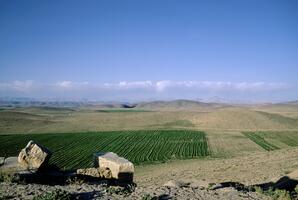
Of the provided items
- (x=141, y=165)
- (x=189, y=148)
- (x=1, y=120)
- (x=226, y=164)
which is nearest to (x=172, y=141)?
(x=189, y=148)

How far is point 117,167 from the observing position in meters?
14.4

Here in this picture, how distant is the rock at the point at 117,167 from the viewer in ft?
47.3

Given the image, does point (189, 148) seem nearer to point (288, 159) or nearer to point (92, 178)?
point (288, 159)

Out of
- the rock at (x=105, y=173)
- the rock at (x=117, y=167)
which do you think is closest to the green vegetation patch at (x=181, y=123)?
the rock at (x=117, y=167)

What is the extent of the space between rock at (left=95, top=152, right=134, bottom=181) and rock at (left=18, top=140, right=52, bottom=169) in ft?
8.75

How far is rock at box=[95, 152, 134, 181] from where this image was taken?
568 inches

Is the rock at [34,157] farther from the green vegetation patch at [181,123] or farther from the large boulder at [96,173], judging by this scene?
the green vegetation patch at [181,123]

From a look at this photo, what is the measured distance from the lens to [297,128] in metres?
69.9

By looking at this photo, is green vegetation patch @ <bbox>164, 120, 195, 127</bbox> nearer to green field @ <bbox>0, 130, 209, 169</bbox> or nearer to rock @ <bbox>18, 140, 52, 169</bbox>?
green field @ <bbox>0, 130, 209, 169</bbox>

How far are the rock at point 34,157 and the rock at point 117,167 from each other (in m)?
2.67

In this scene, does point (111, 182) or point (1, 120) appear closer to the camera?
point (111, 182)

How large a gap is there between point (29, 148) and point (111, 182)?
4.23m

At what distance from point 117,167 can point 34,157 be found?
3.85m

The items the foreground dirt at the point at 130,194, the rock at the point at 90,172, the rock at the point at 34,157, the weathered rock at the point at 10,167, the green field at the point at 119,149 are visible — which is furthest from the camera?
the green field at the point at 119,149
